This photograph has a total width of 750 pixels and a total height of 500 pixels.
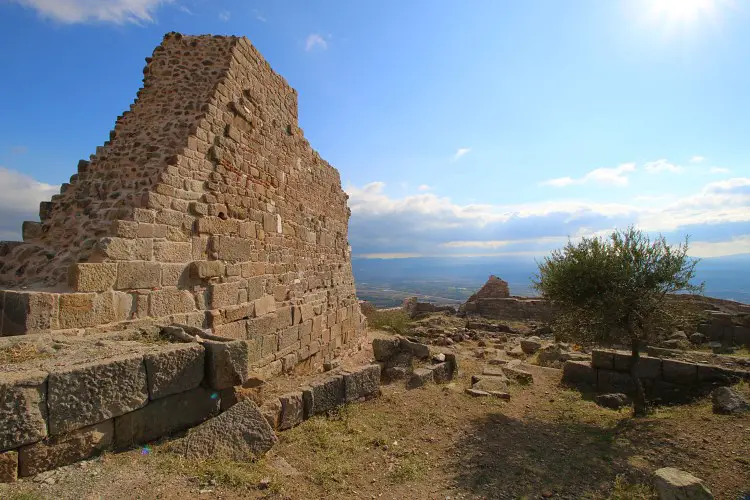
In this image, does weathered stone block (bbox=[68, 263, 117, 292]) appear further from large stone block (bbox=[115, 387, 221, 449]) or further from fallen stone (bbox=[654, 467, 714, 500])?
fallen stone (bbox=[654, 467, 714, 500])

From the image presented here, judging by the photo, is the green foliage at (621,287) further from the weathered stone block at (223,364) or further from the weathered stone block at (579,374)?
the weathered stone block at (223,364)

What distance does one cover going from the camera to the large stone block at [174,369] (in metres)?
3.92

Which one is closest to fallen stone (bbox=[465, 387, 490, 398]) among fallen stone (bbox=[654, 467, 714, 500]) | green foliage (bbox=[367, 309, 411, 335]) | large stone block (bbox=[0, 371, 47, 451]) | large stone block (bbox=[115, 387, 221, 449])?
fallen stone (bbox=[654, 467, 714, 500])

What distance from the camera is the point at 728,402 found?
280 inches

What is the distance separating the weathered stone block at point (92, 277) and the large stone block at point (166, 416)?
1.98 metres

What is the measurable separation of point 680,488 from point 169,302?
271 inches

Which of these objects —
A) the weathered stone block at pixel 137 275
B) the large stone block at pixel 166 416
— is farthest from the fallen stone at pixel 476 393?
the weathered stone block at pixel 137 275

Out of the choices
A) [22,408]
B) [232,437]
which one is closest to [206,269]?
[232,437]

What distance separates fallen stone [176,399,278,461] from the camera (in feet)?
13.2

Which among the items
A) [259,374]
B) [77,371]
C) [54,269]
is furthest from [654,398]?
[54,269]

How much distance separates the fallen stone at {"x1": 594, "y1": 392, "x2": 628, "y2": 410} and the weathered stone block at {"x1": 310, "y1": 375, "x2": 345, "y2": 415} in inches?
244

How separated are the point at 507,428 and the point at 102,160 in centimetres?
865

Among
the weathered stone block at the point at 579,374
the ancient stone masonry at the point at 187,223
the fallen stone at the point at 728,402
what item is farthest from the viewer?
the weathered stone block at the point at 579,374

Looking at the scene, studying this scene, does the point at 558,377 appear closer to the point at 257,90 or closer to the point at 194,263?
the point at 194,263
